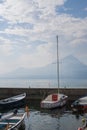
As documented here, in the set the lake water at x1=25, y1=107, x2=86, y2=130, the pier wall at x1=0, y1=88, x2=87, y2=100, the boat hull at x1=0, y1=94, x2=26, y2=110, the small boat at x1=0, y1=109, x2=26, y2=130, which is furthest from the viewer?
the pier wall at x1=0, y1=88, x2=87, y2=100

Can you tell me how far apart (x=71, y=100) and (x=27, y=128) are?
1718 centimetres

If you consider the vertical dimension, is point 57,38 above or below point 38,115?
above

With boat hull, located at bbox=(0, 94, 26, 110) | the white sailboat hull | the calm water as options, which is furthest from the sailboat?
boat hull, located at bbox=(0, 94, 26, 110)

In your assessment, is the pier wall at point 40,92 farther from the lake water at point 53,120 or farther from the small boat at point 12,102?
the lake water at point 53,120

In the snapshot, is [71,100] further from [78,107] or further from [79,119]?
[79,119]

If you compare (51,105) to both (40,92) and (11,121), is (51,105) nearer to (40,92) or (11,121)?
(40,92)

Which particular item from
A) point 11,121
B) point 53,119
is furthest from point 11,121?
point 53,119

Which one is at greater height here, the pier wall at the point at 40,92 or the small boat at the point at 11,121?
the pier wall at the point at 40,92

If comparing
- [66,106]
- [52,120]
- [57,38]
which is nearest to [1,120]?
[52,120]

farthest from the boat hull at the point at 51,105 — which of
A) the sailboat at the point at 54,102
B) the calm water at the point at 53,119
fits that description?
the calm water at the point at 53,119

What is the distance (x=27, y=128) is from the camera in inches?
1094

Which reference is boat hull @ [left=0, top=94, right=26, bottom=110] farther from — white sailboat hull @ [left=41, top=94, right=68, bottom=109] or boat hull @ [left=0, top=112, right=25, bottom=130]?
boat hull @ [left=0, top=112, right=25, bottom=130]

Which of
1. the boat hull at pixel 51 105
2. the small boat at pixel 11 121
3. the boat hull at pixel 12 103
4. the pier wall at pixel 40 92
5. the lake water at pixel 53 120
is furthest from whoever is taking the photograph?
the pier wall at pixel 40 92

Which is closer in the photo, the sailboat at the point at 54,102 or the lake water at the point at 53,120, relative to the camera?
the lake water at the point at 53,120
